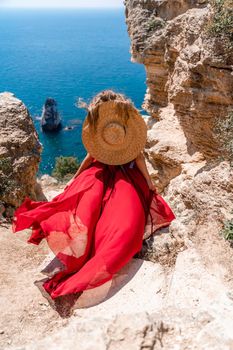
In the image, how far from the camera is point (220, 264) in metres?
4.44

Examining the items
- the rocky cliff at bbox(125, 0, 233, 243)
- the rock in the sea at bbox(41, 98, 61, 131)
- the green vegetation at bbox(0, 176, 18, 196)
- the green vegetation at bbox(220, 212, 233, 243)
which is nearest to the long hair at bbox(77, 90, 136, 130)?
the rocky cliff at bbox(125, 0, 233, 243)

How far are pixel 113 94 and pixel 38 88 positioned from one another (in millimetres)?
72709

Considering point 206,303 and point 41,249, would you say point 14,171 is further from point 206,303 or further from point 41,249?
point 206,303

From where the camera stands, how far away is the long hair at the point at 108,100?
17.9ft

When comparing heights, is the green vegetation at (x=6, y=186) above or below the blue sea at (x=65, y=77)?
above

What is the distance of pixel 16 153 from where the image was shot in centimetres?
1009

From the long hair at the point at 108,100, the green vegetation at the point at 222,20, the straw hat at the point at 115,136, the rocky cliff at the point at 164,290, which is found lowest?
the rocky cliff at the point at 164,290

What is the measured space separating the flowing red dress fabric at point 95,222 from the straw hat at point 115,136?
213 millimetres

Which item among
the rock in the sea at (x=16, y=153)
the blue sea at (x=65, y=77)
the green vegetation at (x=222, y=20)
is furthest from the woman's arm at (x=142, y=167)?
the blue sea at (x=65, y=77)

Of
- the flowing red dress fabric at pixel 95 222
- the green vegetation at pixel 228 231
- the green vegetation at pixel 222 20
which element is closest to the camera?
the flowing red dress fabric at pixel 95 222

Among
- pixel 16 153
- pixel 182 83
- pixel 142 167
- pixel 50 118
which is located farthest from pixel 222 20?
pixel 50 118

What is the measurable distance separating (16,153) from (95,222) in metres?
5.70

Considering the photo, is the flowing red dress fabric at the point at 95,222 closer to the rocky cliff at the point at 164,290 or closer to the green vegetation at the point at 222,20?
the rocky cliff at the point at 164,290

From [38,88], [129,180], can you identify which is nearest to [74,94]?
[38,88]
